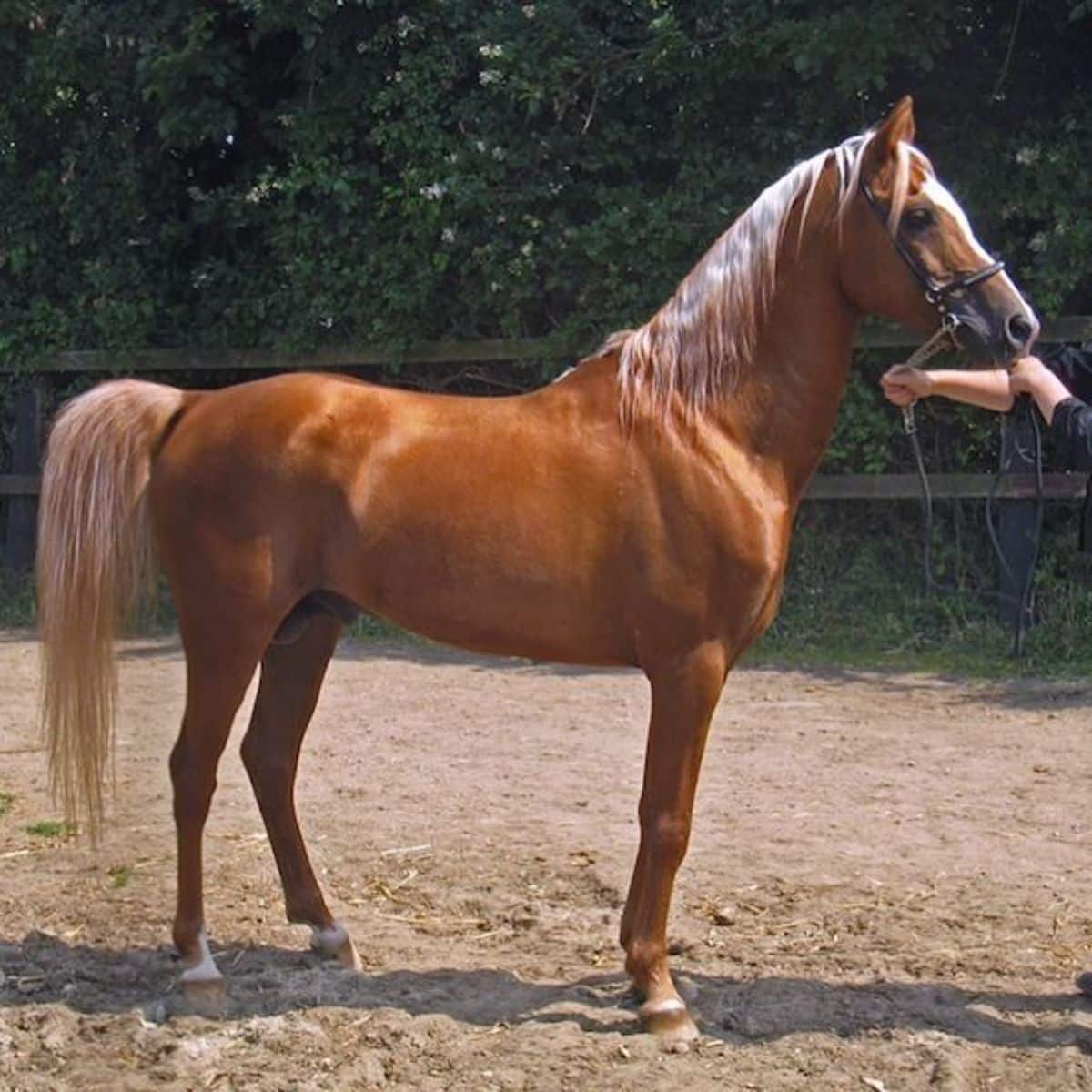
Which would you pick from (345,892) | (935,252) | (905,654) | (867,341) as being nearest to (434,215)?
(867,341)

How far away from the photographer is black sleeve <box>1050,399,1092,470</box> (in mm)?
3811

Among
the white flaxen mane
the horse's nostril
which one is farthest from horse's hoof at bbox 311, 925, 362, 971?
the horse's nostril

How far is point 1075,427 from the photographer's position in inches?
151

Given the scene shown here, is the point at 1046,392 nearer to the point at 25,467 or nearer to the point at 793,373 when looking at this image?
the point at 793,373

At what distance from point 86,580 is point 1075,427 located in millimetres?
2518

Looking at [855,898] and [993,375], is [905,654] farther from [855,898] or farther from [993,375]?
[993,375]

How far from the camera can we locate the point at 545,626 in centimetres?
411

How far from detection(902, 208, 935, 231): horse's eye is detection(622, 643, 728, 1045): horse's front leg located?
1.11 meters

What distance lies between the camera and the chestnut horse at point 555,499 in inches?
156

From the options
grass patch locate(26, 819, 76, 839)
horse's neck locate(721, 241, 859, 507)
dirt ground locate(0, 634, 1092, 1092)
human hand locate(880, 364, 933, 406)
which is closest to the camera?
dirt ground locate(0, 634, 1092, 1092)

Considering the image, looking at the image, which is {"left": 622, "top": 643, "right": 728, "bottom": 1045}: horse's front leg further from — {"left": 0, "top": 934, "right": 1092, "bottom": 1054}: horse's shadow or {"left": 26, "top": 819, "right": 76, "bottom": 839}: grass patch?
{"left": 26, "top": 819, "right": 76, "bottom": 839}: grass patch

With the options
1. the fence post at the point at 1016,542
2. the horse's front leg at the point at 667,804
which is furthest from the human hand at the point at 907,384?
the fence post at the point at 1016,542

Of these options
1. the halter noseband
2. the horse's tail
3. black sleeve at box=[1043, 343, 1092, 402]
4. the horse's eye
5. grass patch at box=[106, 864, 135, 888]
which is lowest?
grass patch at box=[106, 864, 135, 888]

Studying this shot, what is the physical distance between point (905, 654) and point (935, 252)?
543 cm
